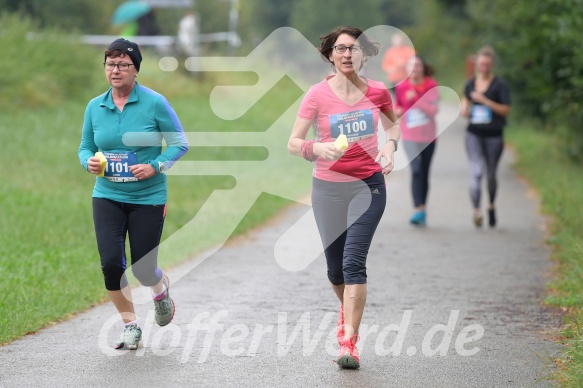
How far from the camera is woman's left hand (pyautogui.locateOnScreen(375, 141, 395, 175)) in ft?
23.5

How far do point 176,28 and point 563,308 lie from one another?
120ft

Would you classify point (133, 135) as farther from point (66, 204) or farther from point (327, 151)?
point (66, 204)

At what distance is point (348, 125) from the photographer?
7176 millimetres

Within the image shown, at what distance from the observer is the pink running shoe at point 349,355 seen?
6.88 m

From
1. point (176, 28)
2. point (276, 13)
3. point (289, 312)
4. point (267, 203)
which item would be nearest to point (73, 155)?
point (267, 203)

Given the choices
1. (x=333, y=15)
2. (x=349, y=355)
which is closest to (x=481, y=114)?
(x=349, y=355)

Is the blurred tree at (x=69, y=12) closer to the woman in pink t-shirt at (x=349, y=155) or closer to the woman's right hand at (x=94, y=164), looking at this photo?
the woman's right hand at (x=94, y=164)

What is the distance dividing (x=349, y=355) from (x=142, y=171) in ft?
5.69

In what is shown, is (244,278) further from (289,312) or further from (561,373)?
(561,373)

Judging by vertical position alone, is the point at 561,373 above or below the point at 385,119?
below

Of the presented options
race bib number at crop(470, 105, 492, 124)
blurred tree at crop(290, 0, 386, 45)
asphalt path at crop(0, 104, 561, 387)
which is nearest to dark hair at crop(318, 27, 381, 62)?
asphalt path at crop(0, 104, 561, 387)

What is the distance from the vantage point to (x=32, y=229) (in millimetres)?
12484

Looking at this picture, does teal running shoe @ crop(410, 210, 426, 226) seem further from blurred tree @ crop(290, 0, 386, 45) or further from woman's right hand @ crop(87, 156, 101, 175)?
blurred tree @ crop(290, 0, 386, 45)

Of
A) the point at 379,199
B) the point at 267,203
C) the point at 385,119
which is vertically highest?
the point at 385,119
